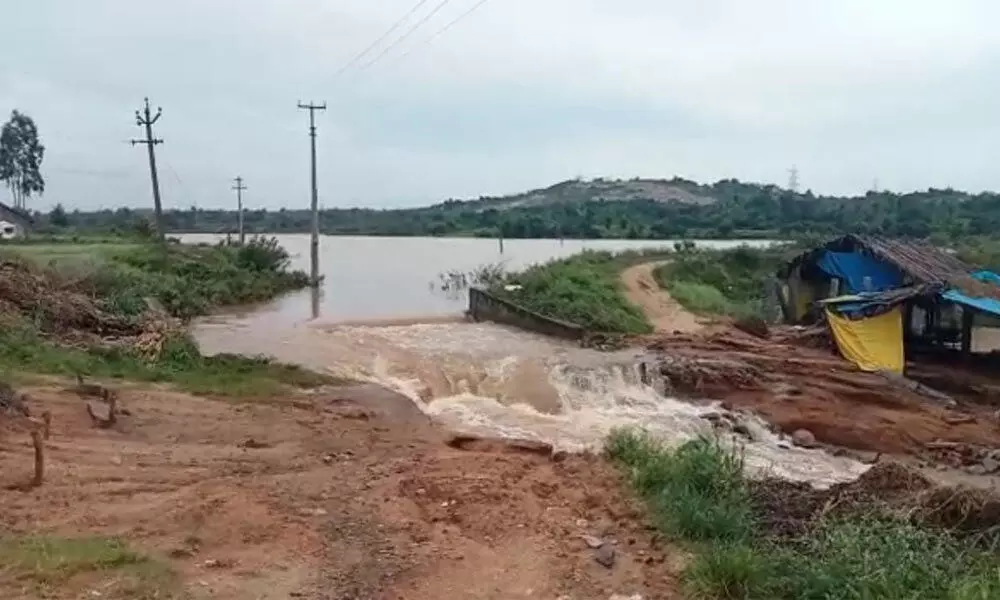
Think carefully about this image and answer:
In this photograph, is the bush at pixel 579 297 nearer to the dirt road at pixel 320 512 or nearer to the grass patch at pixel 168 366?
the grass patch at pixel 168 366

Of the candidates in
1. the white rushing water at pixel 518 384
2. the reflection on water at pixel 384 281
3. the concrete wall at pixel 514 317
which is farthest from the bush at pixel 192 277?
the concrete wall at pixel 514 317

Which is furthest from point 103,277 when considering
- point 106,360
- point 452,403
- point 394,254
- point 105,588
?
point 394,254

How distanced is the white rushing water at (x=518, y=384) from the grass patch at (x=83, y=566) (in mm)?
6244

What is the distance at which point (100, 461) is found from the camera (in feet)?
29.6

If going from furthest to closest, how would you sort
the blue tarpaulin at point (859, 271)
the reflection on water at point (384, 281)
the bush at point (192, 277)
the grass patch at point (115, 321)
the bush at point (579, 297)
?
the reflection on water at point (384, 281) < the bush at point (579, 297) < the bush at point (192, 277) < the blue tarpaulin at point (859, 271) < the grass patch at point (115, 321)

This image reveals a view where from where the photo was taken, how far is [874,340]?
60.1 ft

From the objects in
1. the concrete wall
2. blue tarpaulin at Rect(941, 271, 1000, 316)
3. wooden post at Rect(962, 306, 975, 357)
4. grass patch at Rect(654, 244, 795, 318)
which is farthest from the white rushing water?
grass patch at Rect(654, 244, 795, 318)

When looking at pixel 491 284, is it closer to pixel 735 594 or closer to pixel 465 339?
pixel 465 339

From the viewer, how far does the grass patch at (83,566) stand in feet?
18.4

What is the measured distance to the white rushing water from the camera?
13.5m

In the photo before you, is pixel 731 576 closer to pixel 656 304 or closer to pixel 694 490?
pixel 694 490

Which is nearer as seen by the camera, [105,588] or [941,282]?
[105,588]

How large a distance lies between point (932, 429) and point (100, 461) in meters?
12.1

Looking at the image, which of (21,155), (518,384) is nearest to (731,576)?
(518,384)
